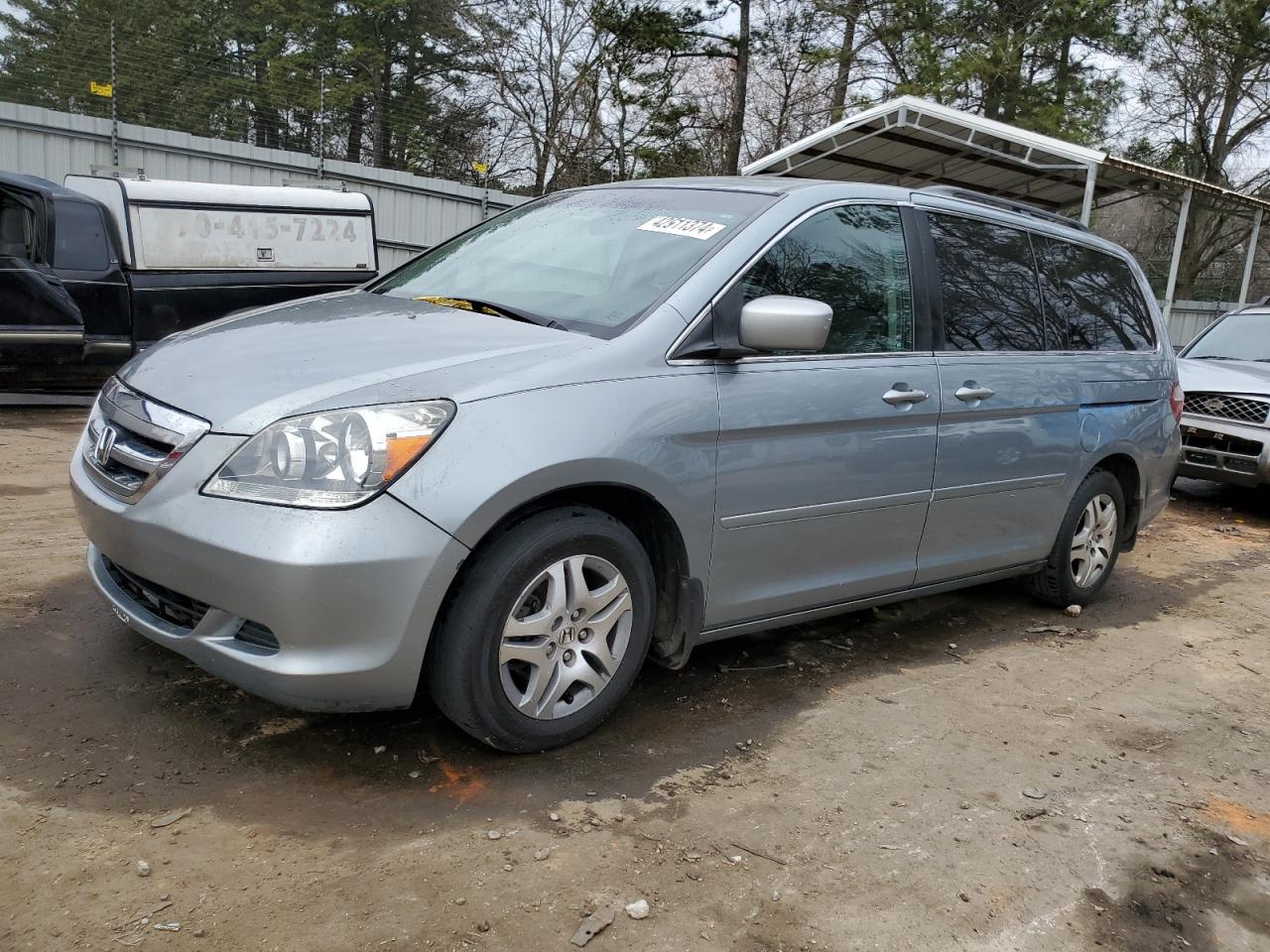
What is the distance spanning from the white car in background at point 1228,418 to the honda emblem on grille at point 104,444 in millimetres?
7792

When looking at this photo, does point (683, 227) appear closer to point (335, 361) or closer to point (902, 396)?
point (902, 396)

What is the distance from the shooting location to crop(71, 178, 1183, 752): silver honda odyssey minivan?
8.52 ft

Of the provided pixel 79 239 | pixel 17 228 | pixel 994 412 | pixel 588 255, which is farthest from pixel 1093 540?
pixel 17 228

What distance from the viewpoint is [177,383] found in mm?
2924

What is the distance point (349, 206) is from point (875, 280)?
23.3 feet

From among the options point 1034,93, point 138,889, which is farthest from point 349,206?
point 1034,93

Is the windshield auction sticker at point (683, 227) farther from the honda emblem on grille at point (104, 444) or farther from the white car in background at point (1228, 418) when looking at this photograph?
the white car in background at point (1228, 418)

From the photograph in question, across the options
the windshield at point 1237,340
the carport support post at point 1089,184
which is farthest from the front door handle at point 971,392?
the carport support post at point 1089,184

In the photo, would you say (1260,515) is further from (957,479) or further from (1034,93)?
(1034,93)

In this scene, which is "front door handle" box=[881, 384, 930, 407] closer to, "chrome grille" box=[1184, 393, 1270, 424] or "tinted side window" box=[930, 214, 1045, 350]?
"tinted side window" box=[930, 214, 1045, 350]

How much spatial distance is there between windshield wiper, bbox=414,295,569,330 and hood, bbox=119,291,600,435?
59mm

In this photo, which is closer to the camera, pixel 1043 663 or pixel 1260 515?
pixel 1043 663

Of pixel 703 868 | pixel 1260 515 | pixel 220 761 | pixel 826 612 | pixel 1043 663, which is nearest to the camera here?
pixel 703 868

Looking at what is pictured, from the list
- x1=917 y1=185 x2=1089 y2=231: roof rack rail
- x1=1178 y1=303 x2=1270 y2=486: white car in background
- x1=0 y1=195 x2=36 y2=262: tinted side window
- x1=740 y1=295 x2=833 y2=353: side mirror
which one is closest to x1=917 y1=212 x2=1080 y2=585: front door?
x1=917 y1=185 x2=1089 y2=231: roof rack rail
